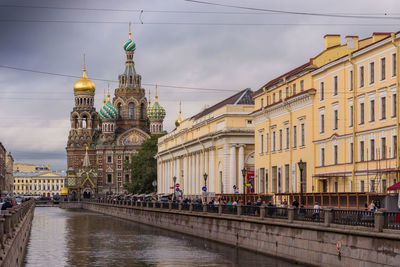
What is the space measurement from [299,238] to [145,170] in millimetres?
97230

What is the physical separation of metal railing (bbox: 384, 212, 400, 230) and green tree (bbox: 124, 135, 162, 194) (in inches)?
4051

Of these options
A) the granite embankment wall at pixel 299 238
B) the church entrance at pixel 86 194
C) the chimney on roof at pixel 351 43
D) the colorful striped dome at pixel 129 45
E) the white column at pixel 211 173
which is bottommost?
the church entrance at pixel 86 194

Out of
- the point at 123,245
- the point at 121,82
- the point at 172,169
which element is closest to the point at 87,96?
the point at 121,82

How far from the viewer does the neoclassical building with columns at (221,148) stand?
75.5m

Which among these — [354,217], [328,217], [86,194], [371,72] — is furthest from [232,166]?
[86,194]

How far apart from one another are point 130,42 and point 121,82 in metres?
9.37

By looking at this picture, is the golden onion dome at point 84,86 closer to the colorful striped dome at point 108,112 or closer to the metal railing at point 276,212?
the colorful striped dome at point 108,112

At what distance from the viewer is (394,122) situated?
40812mm

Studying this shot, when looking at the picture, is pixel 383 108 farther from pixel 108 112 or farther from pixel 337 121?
pixel 108 112

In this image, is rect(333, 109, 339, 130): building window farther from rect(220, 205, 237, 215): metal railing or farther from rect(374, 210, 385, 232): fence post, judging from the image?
rect(374, 210, 385, 232): fence post

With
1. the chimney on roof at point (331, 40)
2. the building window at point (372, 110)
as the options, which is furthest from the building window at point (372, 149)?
the chimney on roof at point (331, 40)

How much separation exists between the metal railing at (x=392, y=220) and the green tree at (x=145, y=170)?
338 ft

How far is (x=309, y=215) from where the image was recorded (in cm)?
3356

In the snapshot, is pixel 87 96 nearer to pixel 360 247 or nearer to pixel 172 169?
pixel 172 169
